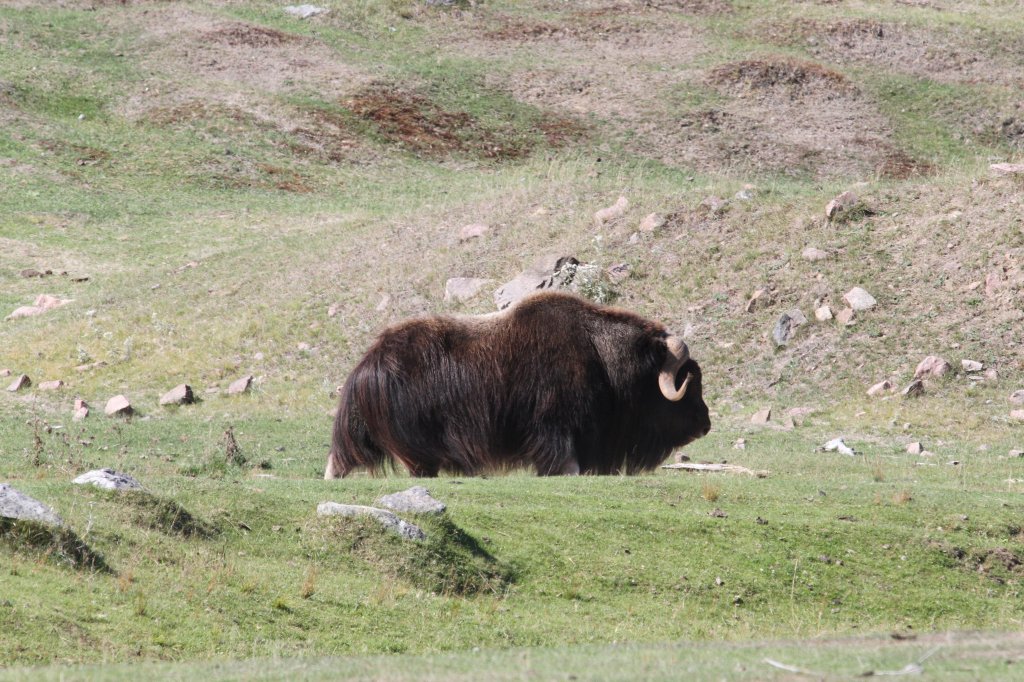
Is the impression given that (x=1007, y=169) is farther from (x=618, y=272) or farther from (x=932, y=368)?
(x=618, y=272)

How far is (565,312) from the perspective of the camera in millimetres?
14398

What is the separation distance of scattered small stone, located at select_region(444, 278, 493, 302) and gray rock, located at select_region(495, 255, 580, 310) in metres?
0.78

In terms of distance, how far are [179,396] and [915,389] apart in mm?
11601

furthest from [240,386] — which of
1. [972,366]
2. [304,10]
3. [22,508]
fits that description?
[304,10]

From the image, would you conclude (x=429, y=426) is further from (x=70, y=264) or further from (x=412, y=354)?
(x=70, y=264)

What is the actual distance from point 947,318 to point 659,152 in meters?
20.4

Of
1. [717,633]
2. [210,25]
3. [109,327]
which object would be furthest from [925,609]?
[210,25]

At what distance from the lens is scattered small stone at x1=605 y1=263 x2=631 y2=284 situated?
76.3 ft

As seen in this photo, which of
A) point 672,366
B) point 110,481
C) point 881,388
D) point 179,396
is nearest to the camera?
point 110,481

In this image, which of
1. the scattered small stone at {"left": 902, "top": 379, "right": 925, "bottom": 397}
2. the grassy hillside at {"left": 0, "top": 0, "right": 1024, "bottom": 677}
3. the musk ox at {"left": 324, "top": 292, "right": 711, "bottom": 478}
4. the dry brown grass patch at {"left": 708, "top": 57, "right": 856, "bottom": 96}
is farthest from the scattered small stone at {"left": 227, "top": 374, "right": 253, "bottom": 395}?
the dry brown grass patch at {"left": 708, "top": 57, "right": 856, "bottom": 96}

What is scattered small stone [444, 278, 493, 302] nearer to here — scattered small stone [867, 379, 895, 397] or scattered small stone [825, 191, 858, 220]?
scattered small stone [825, 191, 858, 220]

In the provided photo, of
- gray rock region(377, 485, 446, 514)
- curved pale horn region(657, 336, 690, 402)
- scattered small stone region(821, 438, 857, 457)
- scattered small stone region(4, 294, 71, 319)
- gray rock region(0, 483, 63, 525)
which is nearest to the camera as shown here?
gray rock region(0, 483, 63, 525)

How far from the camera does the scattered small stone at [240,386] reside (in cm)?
2097

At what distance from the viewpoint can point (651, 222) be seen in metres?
24.5
